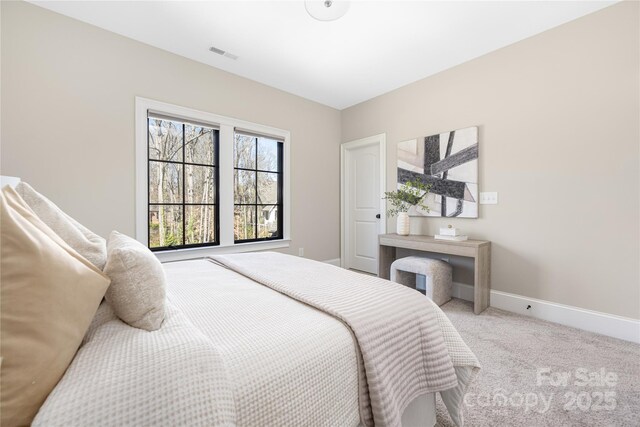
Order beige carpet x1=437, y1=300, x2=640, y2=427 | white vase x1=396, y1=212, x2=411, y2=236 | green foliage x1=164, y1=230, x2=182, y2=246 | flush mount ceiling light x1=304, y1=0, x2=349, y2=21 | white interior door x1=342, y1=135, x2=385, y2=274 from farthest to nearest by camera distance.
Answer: white interior door x1=342, y1=135, x2=385, y2=274, white vase x1=396, y1=212, x2=411, y2=236, green foliage x1=164, y1=230, x2=182, y2=246, flush mount ceiling light x1=304, y1=0, x2=349, y2=21, beige carpet x1=437, y1=300, x2=640, y2=427

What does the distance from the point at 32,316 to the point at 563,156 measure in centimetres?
331

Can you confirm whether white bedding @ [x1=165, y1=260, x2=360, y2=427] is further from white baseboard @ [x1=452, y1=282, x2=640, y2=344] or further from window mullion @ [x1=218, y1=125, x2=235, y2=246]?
white baseboard @ [x1=452, y1=282, x2=640, y2=344]

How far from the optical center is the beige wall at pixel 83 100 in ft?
6.65

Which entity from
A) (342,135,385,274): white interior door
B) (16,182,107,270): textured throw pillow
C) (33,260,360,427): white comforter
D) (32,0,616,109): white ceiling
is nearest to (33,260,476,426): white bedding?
(33,260,360,427): white comforter

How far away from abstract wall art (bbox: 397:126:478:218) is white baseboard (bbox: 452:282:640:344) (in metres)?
0.90

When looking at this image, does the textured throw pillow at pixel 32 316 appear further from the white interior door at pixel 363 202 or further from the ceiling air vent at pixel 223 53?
the white interior door at pixel 363 202

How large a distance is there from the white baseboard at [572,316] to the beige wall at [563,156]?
0.06 m

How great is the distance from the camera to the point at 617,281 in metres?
2.08

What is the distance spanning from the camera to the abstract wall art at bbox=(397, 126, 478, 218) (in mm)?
2840

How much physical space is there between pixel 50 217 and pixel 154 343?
602 mm

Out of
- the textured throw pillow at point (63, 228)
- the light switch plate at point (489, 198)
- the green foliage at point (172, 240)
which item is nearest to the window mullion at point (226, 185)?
the green foliage at point (172, 240)

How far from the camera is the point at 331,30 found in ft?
7.82

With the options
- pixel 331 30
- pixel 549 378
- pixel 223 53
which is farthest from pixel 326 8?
pixel 549 378

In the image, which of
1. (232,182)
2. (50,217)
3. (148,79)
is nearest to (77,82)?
(148,79)
